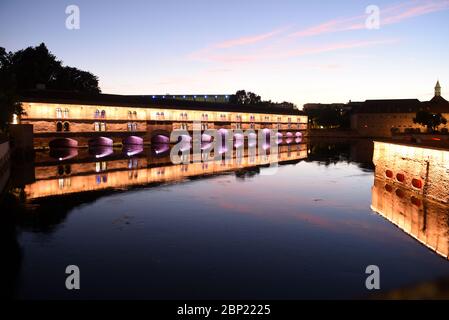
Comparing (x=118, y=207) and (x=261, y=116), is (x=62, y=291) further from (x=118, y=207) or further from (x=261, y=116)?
(x=261, y=116)

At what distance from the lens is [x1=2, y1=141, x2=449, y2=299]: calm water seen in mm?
12695

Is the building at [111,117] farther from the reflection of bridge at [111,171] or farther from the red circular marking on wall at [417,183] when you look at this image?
the red circular marking on wall at [417,183]

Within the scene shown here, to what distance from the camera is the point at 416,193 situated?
91.6 ft

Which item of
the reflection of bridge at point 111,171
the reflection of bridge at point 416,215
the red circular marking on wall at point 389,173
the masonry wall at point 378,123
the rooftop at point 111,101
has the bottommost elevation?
the reflection of bridge at point 416,215

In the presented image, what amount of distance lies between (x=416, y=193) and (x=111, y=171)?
1048 inches

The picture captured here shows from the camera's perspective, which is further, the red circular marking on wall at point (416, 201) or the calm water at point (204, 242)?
the red circular marking on wall at point (416, 201)

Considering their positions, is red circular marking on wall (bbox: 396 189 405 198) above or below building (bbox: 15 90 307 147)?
below

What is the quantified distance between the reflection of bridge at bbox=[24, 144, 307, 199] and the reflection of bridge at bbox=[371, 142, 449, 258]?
1649 centimetres

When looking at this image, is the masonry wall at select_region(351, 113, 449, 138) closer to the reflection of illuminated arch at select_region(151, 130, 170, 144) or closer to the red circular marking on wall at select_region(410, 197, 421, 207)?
the reflection of illuminated arch at select_region(151, 130, 170, 144)

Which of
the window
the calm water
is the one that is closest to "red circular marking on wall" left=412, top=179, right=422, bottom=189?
the calm water

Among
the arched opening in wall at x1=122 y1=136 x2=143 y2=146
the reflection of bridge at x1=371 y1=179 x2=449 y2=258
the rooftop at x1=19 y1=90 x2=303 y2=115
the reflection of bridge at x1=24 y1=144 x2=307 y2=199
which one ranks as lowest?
the reflection of bridge at x1=371 y1=179 x2=449 y2=258

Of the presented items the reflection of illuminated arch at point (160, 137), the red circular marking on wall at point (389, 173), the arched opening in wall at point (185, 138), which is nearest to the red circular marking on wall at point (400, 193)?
the red circular marking on wall at point (389, 173)

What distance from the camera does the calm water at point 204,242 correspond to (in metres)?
12.7

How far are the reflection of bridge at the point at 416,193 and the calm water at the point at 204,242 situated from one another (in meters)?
0.87
